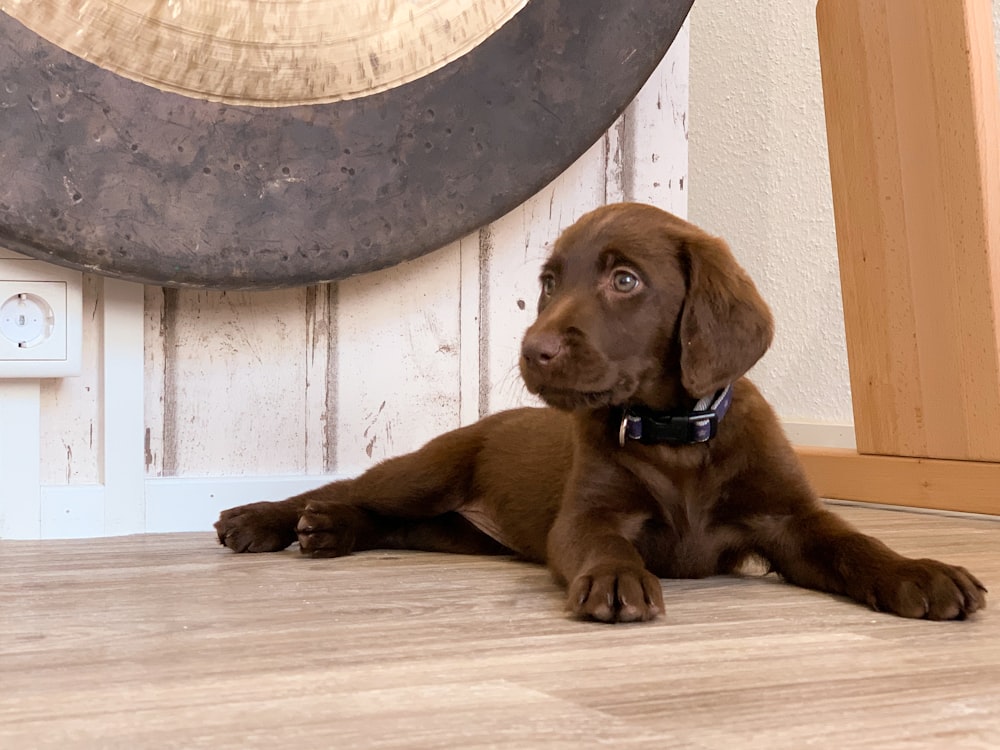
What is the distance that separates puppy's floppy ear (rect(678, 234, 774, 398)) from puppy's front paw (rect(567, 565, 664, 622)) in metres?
0.29

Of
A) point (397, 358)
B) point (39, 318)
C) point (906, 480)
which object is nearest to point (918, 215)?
point (906, 480)

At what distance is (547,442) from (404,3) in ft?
2.79

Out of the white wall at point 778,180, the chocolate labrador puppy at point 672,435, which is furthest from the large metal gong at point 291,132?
the white wall at point 778,180

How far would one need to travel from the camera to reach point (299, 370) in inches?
83.8

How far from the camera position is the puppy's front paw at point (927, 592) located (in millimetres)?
1238

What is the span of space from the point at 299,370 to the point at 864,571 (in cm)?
116

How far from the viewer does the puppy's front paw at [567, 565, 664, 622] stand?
1204 mm

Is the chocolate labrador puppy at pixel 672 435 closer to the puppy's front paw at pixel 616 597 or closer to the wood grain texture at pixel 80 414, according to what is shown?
the puppy's front paw at pixel 616 597

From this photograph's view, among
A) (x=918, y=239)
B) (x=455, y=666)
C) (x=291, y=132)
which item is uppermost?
(x=291, y=132)

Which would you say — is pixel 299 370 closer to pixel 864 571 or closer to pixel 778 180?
pixel 864 571

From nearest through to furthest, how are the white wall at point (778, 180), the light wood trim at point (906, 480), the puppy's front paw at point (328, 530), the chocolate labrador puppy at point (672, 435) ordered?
the chocolate labrador puppy at point (672, 435)
the puppy's front paw at point (328, 530)
the light wood trim at point (906, 480)
the white wall at point (778, 180)

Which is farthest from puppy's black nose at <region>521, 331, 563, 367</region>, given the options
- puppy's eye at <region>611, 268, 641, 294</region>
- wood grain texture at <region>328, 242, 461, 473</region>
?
wood grain texture at <region>328, 242, 461, 473</region>

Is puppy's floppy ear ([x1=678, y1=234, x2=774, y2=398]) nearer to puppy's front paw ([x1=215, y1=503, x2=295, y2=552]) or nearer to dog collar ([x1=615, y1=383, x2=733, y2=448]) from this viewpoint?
dog collar ([x1=615, y1=383, x2=733, y2=448])

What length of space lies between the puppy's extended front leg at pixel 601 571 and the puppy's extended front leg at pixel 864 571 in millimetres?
234
